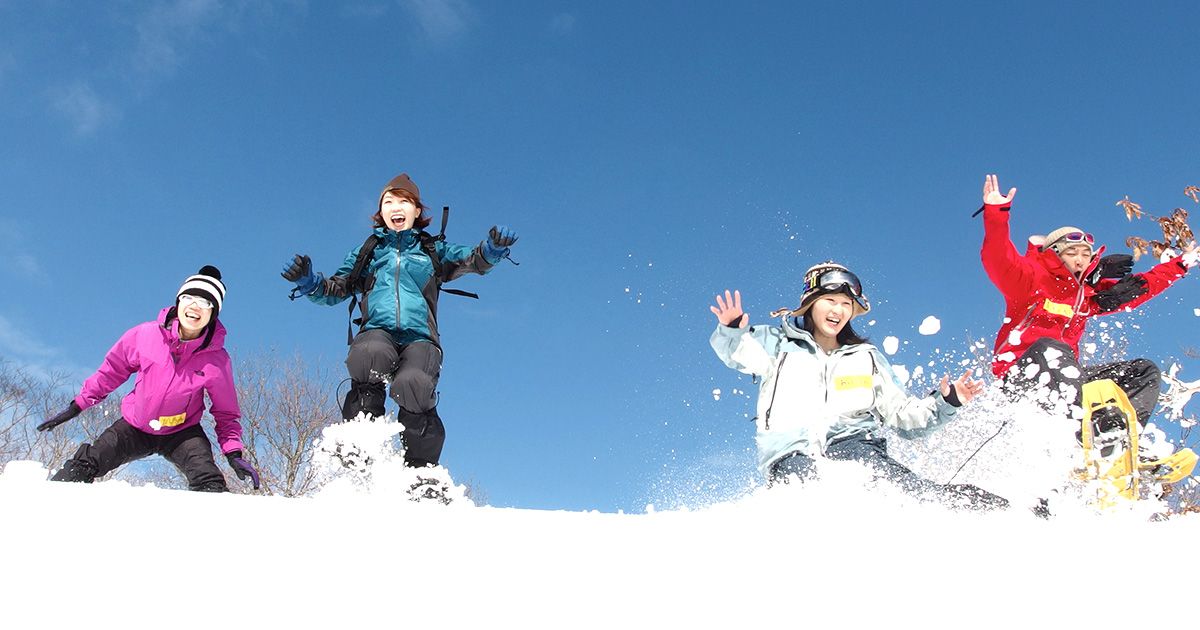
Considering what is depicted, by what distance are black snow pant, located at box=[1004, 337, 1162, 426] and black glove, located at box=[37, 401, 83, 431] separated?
16.9ft

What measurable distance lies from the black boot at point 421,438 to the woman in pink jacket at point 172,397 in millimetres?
907

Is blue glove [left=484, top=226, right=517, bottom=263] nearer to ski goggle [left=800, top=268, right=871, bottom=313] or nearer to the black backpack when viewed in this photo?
the black backpack

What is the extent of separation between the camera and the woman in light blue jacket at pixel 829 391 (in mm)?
3773

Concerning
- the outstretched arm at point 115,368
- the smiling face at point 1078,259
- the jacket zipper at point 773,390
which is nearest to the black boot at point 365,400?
the outstretched arm at point 115,368

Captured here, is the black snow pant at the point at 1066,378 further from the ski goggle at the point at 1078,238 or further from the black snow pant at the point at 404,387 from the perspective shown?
the black snow pant at the point at 404,387

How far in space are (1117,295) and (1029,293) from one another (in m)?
0.66

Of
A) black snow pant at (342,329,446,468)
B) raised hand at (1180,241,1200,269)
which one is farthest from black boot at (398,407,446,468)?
raised hand at (1180,241,1200,269)

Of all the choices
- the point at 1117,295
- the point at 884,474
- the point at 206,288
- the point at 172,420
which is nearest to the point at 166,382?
the point at 172,420

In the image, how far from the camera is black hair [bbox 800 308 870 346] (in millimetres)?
4305

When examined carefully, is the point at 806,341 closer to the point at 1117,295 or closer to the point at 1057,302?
the point at 1057,302

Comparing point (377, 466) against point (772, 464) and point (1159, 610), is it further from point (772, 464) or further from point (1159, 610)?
point (1159, 610)

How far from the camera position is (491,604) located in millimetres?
1929

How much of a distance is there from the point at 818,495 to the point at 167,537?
91.3 inches

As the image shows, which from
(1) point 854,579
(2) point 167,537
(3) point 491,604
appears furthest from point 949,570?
(2) point 167,537
